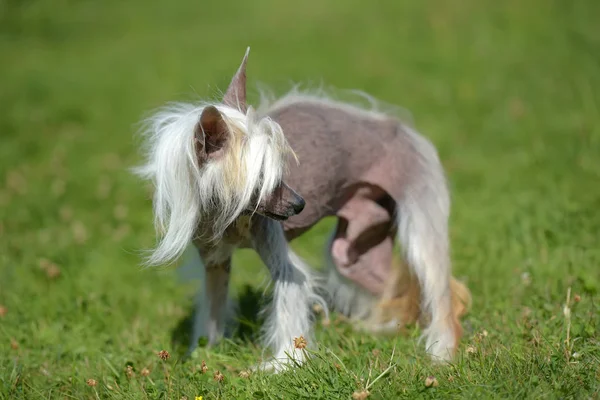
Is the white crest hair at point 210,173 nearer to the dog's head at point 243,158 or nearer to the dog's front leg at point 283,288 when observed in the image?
the dog's head at point 243,158

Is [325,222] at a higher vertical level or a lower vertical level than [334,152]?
lower

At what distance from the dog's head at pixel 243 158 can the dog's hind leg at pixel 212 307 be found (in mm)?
840

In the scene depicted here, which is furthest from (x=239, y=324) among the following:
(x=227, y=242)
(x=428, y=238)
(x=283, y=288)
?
(x=428, y=238)

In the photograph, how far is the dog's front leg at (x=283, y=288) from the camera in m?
3.63

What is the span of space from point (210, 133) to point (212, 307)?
4.31ft

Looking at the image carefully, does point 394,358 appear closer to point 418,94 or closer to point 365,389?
point 365,389

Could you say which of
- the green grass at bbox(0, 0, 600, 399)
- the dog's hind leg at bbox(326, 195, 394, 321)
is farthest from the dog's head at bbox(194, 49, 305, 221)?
the dog's hind leg at bbox(326, 195, 394, 321)

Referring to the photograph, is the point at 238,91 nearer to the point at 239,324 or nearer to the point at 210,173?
the point at 210,173

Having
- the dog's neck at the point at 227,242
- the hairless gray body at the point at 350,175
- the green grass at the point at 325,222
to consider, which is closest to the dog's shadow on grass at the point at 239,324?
the green grass at the point at 325,222

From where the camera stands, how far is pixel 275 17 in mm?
12570

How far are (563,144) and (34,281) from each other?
15.1 feet

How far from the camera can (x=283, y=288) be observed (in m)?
3.67

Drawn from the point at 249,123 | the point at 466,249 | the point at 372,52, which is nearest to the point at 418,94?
the point at 372,52

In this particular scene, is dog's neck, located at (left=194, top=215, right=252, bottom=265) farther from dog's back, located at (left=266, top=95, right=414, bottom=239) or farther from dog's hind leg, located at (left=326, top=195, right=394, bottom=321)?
dog's hind leg, located at (left=326, top=195, right=394, bottom=321)
